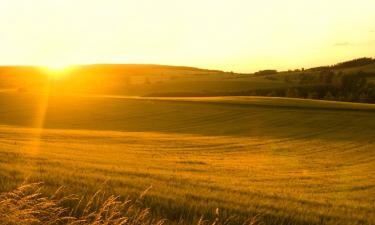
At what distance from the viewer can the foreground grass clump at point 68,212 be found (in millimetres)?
6848

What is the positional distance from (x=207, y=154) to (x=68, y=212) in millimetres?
18741

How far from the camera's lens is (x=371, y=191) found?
16.1 metres

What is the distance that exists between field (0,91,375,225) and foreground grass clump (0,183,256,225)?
20.9 inches

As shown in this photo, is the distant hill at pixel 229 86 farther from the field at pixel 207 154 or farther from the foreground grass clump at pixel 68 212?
the foreground grass clump at pixel 68 212

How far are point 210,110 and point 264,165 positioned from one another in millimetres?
37518

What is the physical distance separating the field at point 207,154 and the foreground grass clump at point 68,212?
531 millimetres

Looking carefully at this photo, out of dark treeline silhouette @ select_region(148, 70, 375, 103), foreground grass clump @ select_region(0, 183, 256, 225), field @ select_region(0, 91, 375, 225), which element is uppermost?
dark treeline silhouette @ select_region(148, 70, 375, 103)

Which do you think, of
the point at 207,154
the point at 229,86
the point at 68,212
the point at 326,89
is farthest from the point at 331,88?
the point at 68,212

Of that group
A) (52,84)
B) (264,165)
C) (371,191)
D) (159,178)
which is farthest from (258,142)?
(52,84)

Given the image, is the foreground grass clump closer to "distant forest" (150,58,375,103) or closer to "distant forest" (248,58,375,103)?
"distant forest" (150,58,375,103)

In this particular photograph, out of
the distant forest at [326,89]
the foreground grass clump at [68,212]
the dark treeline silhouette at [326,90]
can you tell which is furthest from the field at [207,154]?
the distant forest at [326,89]

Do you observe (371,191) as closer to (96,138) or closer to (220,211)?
(220,211)

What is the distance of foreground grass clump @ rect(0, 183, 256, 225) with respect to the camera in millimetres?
6848

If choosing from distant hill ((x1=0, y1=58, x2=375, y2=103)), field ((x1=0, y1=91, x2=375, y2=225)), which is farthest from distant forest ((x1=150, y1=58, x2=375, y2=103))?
field ((x1=0, y1=91, x2=375, y2=225))
